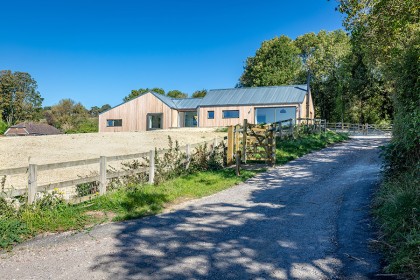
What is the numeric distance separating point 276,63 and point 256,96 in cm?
2377

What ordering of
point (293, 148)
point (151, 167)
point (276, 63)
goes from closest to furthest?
point (151, 167)
point (293, 148)
point (276, 63)

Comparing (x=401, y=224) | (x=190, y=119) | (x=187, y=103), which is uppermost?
(x=187, y=103)

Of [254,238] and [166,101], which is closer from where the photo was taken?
[254,238]

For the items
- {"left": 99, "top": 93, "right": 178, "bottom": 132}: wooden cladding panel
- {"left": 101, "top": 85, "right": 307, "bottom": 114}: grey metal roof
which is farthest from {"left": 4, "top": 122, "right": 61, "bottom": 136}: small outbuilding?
{"left": 101, "top": 85, "right": 307, "bottom": 114}: grey metal roof

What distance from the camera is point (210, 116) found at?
36.2 meters

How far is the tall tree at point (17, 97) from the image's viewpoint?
7775 centimetres

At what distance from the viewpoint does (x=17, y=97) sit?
259 ft

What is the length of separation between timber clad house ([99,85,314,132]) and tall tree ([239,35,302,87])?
18.3 m

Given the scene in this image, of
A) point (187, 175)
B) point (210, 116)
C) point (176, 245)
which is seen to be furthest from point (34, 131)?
point (176, 245)

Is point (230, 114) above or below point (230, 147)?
above

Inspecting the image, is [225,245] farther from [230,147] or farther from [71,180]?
[230,147]

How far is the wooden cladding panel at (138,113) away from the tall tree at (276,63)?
22655 millimetres

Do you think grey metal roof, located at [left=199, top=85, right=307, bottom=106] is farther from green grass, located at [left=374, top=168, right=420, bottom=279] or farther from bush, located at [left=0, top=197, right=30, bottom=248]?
bush, located at [left=0, top=197, right=30, bottom=248]

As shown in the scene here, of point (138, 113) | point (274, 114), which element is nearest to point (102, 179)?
point (274, 114)
